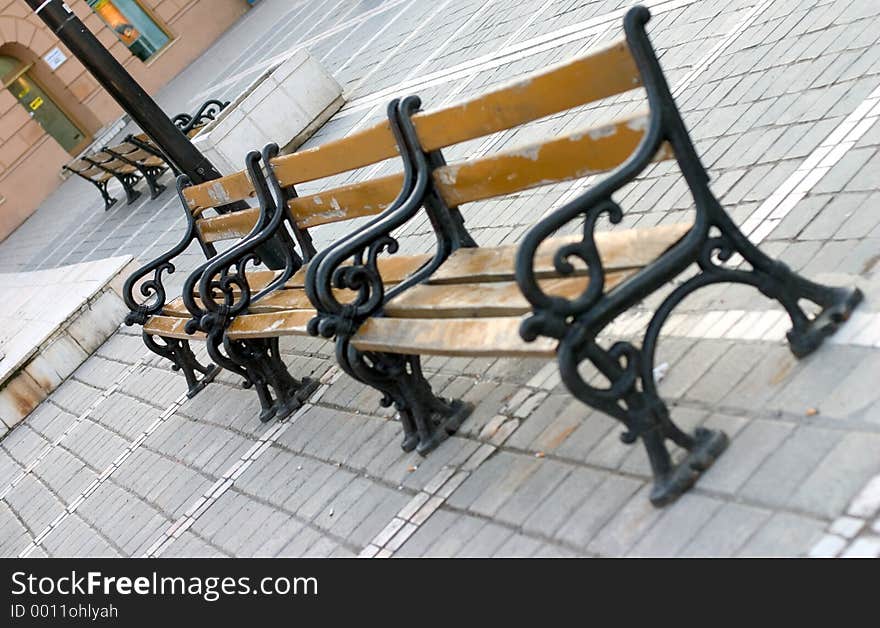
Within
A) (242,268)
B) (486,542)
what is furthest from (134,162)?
(486,542)

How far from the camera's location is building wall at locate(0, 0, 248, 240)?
2256 centimetres

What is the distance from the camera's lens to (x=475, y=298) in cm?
373

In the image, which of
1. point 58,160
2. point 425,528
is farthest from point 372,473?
point 58,160

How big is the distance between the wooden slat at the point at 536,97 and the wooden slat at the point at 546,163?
0.33ft

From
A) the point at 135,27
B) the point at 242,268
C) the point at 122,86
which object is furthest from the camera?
the point at 135,27

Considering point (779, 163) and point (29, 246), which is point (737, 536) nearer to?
point (779, 163)

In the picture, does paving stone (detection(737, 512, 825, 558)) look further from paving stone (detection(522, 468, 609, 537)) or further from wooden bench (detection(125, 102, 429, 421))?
wooden bench (detection(125, 102, 429, 421))

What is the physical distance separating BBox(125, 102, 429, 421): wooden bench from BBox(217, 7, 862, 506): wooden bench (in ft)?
1.08

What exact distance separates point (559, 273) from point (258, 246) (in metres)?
2.55

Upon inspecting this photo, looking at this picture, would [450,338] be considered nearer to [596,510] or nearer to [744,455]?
[596,510]

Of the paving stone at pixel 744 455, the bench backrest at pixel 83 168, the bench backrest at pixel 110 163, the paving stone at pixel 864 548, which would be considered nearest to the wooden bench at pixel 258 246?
the paving stone at pixel 744 455
